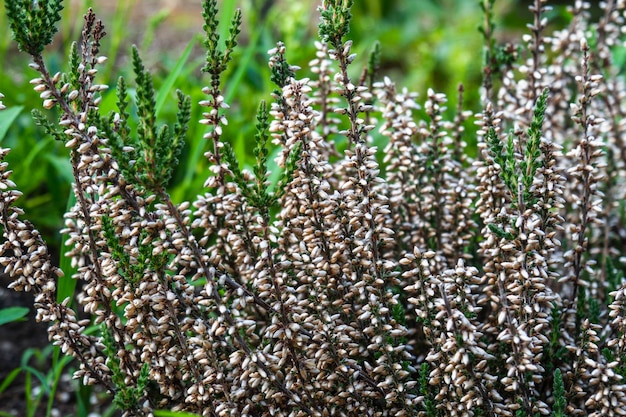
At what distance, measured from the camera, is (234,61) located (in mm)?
4457

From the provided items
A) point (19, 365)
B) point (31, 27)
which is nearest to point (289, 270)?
point (31, 27)

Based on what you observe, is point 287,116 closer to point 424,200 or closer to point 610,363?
point 424,200

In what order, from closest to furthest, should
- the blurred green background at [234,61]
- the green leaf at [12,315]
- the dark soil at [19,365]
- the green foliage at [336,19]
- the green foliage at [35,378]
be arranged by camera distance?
1. the green foliage at [336,19]
2. the green leaf at [12,315]
3. the green foliage at [35,378]
4. the dark soil at [19,365]
5. the blurred green background at [234,61]

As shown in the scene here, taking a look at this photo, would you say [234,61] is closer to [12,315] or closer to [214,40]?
[12,315]

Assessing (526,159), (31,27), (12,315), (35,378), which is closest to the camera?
(31,27)

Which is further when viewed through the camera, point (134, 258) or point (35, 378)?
point (35, 378)

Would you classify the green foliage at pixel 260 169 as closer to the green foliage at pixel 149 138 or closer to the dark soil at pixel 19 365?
the green foliage at pixel 149 138

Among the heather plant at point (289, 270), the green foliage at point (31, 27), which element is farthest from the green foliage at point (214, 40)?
the green foliage at point (31, 27)

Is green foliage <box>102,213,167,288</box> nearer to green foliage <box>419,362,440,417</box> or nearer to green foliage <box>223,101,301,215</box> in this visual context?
green foliage <box>223,101,301,215</box>

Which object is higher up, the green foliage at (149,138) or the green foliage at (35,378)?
the green foliage at (149,138)

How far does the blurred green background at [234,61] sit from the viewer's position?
11.4 ft

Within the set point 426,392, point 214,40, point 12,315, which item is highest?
point 214,40

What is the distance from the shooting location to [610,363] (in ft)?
5.51

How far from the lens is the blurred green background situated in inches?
137
